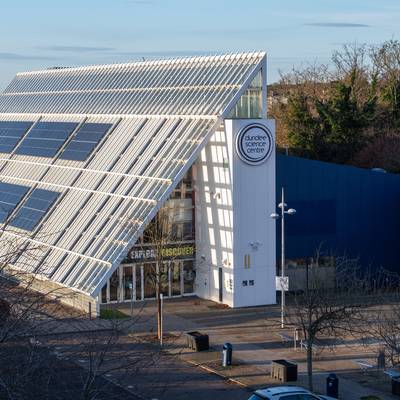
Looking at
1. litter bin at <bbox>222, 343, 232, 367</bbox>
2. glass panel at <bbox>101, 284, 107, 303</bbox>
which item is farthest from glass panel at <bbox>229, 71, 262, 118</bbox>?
litter bin at <bbox>222, 343, 232, 367</bbox>

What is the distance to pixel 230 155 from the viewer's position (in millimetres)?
37625

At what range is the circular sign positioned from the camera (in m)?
37.6

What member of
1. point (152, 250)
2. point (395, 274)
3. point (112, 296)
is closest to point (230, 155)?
point (152, 250)

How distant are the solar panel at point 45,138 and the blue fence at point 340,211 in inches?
520

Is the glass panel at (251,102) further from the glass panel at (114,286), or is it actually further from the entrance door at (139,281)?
the glass panel at (114,286)

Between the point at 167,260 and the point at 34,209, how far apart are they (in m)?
8.58

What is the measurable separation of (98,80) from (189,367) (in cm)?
2585

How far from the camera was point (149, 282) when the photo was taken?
39.3 metres

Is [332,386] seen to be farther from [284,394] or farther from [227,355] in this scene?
[227,355]

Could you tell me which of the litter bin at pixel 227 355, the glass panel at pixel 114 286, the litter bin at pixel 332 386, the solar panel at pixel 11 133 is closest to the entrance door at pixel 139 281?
the glass panel at pixel 114 286

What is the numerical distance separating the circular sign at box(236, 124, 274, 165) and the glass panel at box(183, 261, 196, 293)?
5527mm

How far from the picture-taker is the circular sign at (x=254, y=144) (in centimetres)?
3756

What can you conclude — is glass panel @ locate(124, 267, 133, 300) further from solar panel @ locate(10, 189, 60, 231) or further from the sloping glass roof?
the sloping glass roof

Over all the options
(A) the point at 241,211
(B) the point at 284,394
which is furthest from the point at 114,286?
(B) the point at 284,394
